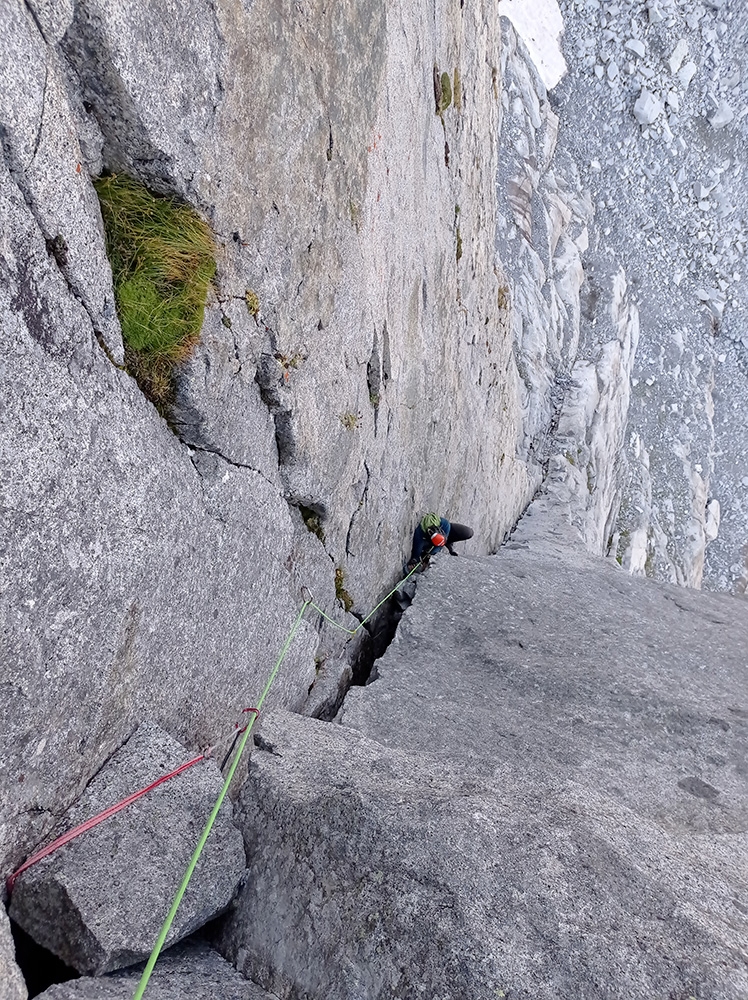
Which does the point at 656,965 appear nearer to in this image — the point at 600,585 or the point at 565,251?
the point at 600,585

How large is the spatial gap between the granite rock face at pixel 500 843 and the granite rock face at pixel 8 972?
0.85 metres

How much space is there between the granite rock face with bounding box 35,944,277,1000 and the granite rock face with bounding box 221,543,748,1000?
0.09m

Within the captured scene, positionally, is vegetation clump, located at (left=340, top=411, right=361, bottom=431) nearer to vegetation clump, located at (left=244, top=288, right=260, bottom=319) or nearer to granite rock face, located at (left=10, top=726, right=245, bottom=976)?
vegetation clump, located at (left=244, top=288, right=260, bottom=319)

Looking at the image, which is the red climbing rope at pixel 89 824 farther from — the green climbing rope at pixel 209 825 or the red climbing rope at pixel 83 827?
the green climbing rope at pixel 209 825

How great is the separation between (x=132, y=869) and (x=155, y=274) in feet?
7.91

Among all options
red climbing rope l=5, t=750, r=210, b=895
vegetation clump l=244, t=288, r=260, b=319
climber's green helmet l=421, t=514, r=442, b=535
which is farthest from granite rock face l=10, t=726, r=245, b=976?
climber's green helmet l=421, t=514, r=442, b=535

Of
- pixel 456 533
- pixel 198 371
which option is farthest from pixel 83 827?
pixel 456 533

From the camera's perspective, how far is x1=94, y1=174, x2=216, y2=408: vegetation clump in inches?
111

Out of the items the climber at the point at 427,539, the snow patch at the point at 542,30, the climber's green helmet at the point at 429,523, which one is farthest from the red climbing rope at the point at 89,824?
the snow patch at the point at 542,30

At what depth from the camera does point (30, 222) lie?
2.27 m

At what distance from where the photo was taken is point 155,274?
9.65 feet

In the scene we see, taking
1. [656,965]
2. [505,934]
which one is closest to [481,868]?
[505,934]

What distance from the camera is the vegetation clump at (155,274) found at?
283 centimetres

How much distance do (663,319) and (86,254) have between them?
87.9ft
